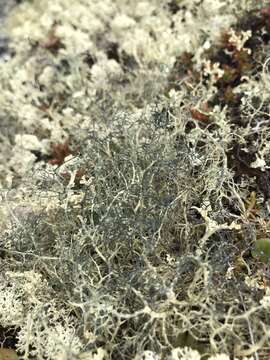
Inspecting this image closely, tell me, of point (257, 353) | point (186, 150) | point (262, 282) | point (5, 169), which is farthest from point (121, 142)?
point (257, 353)

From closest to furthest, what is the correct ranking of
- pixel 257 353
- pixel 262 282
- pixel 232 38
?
pixel 257 353 < pixel 262 282 < pixel 232 38

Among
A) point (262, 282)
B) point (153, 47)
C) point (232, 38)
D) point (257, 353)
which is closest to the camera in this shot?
point (257, 353)

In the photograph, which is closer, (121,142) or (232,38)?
(121,142)

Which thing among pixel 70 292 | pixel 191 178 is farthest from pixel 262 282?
pixel 70 292

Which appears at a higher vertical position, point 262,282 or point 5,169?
point 262,282

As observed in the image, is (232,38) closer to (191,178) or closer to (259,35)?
(259,35)

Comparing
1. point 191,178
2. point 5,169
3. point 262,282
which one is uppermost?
point 191,178
